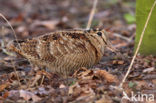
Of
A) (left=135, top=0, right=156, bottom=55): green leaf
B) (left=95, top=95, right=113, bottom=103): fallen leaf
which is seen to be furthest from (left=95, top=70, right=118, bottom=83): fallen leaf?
(left=135, top=0, right=156, bottom=55): green leaf

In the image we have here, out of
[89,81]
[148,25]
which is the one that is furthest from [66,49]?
[148,25]

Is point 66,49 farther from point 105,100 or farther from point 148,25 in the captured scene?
point 148,25

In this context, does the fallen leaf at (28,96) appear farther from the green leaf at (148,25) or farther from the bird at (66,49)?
the green leaf at (148,25)

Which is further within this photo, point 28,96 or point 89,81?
point 89,81

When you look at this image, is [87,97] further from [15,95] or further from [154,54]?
[154,54]

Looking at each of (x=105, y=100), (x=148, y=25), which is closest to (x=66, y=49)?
(x=105, y=100)

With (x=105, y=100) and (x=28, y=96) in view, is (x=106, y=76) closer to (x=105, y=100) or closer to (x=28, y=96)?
(x=105, y=100)

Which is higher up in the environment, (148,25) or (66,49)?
(148,25)

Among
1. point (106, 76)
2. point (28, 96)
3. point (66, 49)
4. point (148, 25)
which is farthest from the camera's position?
point (148, 25)

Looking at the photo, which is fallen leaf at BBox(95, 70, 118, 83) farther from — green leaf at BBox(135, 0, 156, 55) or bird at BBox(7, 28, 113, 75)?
green leaf at BBox(135, 0, 156, 55)

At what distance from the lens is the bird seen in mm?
4520

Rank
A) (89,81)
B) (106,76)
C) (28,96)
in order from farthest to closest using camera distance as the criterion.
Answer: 1. (106,76)
2. (89,81)
3. (28,96)

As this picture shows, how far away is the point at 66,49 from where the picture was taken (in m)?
4.52

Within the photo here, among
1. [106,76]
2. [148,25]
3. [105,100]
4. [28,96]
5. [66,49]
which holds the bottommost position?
[105,100]
